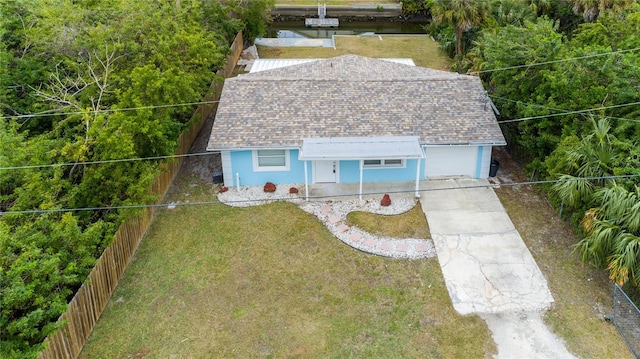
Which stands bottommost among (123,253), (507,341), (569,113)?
(507,341)

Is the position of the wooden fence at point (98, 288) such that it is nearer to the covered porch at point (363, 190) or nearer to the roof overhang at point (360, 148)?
the roof overhang at point (360, 148)

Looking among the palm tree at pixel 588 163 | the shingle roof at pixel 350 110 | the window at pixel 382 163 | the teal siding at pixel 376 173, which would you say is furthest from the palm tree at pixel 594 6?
the window at pixel 382 163

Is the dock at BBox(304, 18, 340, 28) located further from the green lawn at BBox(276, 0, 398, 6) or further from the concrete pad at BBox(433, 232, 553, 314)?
the concrete pad at BBox(433, 232, 553, 314)

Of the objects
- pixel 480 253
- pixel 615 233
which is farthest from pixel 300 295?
pixel 615 233

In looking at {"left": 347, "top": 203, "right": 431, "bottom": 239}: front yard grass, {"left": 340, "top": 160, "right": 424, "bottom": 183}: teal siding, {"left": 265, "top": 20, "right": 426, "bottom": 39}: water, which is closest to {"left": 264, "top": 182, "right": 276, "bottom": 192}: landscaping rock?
{"left": 340, "top": 160, "right": 424, "bottom": 183}: teal siding

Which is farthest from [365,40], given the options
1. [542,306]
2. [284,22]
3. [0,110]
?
[542,306]

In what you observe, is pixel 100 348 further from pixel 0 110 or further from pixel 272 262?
pixel 0 110
